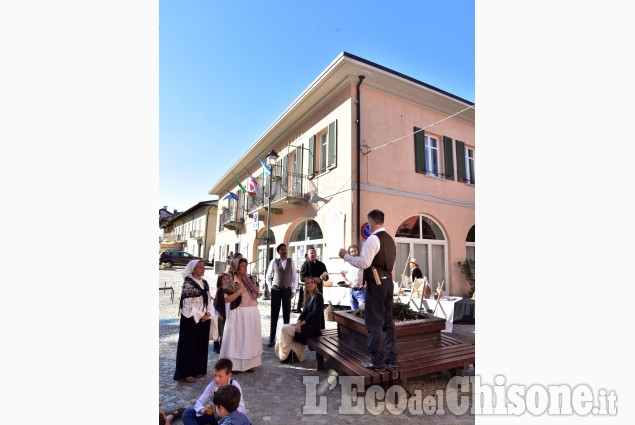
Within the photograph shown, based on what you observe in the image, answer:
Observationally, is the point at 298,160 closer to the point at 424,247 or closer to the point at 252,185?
the point at 252,185

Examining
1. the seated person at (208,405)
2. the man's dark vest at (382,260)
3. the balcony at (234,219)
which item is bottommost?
the seated person at (208,405)

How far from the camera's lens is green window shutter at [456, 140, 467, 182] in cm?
1292

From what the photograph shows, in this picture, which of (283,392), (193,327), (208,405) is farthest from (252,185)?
(208,405)

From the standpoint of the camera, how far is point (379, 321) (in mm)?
3480

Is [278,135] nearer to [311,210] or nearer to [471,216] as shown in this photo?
[311,210]

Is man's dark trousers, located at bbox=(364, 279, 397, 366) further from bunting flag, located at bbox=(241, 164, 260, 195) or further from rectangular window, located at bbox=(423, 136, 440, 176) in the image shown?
bunting flag, located at bbox=(241, 164, 260, 195)

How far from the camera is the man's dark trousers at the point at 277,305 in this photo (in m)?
5.96

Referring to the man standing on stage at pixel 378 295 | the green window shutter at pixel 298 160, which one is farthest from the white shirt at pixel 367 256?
the green window shutter at pixel 298 160

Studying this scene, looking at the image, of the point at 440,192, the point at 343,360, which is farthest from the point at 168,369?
the point at 440,192

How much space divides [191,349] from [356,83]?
29.7 feet

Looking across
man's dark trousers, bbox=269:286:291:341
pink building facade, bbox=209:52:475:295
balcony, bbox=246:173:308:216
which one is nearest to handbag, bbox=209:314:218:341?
man's dark trousers, bbox=269:286:291:341

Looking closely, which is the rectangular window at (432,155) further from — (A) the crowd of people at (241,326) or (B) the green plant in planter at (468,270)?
(A) the crowd of people at (241,326)

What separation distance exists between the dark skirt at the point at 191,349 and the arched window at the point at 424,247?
7.70 meters

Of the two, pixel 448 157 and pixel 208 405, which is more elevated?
pixel 448 157
